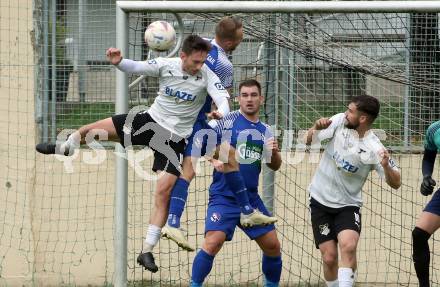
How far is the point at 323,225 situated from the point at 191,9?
2091mm

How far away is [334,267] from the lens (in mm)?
7957

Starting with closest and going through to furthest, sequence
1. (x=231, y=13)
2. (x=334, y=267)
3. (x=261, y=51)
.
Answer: (x=334, y=267)
(x=231, y=13)
(x=261, y=51)

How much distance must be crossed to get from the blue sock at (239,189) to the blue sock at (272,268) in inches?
26.0

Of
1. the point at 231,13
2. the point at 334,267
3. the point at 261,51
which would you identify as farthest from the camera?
the point at 261,51

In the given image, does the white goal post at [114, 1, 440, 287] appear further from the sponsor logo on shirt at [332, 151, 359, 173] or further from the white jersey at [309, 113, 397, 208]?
the sponsor logo on shirt at [332, 151, 359, 173]

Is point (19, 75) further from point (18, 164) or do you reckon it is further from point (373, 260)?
point (373, 260)

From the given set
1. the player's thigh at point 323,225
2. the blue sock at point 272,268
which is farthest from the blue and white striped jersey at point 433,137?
the blue sock at point 272,268

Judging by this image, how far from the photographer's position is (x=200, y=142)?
8016mm

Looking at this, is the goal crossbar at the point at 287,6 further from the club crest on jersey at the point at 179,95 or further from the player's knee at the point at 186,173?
the player's knee at the point at 186,173

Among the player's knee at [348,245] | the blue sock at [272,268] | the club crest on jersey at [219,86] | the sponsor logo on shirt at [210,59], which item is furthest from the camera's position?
the blue sock at [272,268]

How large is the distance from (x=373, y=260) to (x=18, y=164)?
379cm

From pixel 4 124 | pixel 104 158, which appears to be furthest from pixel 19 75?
pixel 104 158

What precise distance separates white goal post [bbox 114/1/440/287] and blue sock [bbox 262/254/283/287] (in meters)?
1.22

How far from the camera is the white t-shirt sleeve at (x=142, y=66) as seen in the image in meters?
7.69
